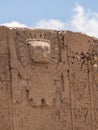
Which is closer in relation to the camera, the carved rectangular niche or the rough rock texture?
the rough rock texture

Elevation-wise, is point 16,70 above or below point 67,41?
below

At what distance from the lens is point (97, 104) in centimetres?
1178

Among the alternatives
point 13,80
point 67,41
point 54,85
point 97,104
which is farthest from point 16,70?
point 97,104

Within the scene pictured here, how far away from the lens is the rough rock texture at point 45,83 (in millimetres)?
10547

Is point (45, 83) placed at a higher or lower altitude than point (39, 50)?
lower

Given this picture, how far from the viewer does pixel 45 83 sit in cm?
1088

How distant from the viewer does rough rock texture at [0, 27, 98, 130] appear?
34.6ft

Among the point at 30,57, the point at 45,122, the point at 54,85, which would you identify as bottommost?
the point at 45,122

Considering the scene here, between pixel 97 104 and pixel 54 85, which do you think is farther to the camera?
pixel 97 104

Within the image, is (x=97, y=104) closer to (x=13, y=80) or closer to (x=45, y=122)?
(x=45, y=122)

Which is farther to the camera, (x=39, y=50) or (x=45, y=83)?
(x=45, y=83)

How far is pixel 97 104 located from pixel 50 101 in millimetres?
1598

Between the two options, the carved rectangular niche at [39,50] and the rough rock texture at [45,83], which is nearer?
the rough rock texture at [45,83]

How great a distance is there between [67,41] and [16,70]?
1809mm
